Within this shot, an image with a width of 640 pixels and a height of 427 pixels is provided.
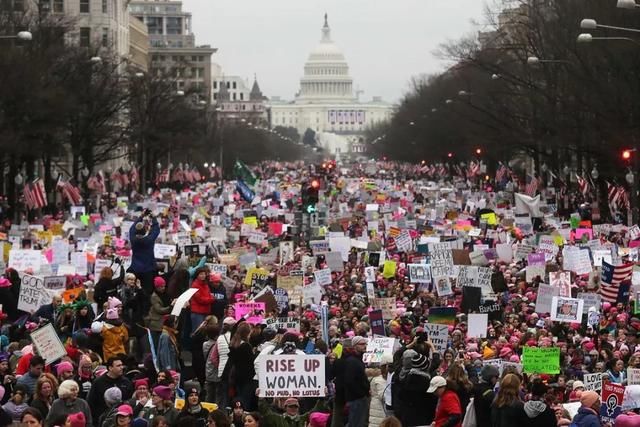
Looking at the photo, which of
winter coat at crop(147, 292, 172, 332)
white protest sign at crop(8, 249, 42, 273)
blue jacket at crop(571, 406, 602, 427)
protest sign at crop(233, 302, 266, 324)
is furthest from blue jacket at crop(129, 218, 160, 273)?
blue jacket at crop(571, 406, 602, 427)

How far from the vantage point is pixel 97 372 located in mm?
18719

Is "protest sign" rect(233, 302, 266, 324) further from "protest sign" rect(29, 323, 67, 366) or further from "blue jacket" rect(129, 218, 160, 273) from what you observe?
"protest sign" rect(29, 323, 67, 366)

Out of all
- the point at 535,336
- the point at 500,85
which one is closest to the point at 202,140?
the point at 500,85

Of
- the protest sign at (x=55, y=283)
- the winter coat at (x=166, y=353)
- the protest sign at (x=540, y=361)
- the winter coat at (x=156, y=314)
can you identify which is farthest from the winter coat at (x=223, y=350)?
the protest sign at (x=55, y=283)

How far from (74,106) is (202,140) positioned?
4971 cm

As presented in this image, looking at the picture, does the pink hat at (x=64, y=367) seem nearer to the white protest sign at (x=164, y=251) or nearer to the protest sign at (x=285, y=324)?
the protest sign at (x=285, y=324)

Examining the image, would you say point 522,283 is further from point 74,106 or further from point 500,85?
point 500,85

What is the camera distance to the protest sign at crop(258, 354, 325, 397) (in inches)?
666

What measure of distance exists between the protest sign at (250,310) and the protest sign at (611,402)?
23.4 feet

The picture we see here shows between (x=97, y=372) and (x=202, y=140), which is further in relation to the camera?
(x=202, y=140)

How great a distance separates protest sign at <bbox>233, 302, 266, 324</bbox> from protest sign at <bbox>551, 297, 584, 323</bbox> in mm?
3449

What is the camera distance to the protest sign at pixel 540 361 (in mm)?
19125

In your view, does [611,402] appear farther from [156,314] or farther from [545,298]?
[545,298]

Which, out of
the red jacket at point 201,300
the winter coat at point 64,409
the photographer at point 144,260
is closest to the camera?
the winter coat at point 64,409
